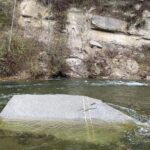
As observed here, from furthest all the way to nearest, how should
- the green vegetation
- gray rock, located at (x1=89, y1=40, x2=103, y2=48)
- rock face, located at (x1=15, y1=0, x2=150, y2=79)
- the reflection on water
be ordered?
gray rock, located at (x1=89, y1=40, x2=103, y2=48) < the green vegetation < rock face, located at (x1=15, y1=0, x2=150, y2=79) < the reflection on water

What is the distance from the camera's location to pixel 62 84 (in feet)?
57.2

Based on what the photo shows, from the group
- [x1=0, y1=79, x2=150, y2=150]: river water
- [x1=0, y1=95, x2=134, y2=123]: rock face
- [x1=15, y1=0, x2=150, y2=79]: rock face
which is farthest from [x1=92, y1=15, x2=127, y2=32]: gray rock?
[x1=0, y1=95, x2=134, y2=123]: rock face

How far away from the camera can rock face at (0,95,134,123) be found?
9297mm

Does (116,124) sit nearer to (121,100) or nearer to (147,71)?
(121,100)

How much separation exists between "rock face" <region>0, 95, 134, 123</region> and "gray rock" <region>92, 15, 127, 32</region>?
12.9m

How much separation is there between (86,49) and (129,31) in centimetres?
289

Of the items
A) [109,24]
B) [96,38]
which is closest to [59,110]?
[96,38]

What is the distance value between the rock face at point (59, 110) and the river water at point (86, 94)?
61cm

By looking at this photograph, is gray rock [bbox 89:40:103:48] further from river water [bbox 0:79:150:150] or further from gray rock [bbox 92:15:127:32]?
river water [bbox 0:79:150:150]

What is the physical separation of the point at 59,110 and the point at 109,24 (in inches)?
547

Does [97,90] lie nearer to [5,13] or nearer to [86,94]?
[86,94]

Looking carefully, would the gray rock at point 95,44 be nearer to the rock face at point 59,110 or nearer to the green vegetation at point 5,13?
the green vegetation at point 5,13

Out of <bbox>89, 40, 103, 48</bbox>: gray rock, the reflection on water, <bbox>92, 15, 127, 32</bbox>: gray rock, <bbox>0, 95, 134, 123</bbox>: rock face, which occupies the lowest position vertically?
the reflection on water

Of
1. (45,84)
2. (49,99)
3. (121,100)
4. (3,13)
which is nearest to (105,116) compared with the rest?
(49,99)
